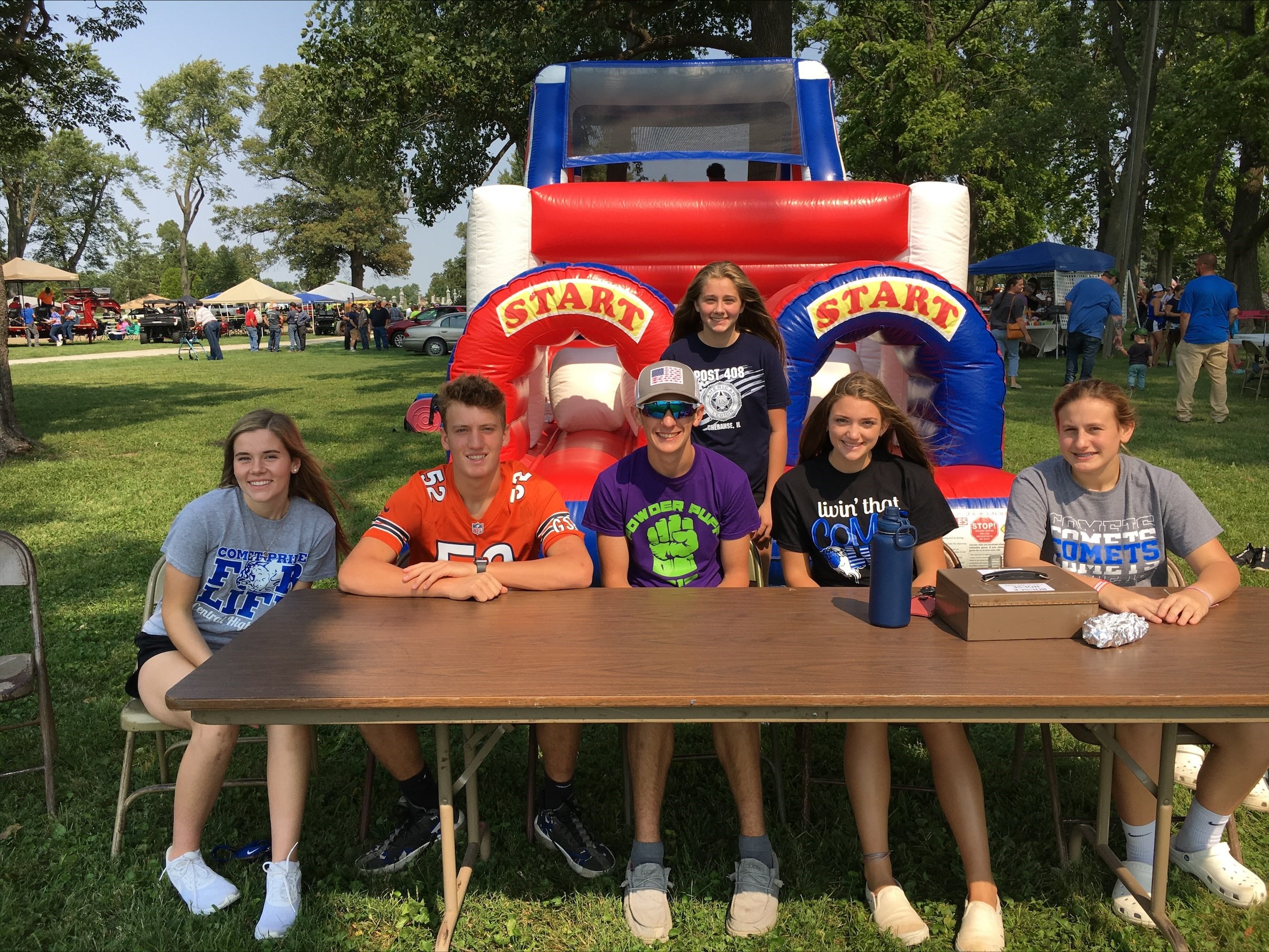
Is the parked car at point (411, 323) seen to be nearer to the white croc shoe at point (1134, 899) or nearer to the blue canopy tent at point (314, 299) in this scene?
the blue canopy tent at point (314, 299)

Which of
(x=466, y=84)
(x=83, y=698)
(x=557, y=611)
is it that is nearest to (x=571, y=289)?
(x=557, y=611)

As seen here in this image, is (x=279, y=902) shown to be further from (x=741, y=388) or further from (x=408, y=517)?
(x=741, y=388)

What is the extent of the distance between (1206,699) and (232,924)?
2453 mm

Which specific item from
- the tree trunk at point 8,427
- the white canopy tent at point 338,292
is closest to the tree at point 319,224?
the white canopy tent at point 338,292

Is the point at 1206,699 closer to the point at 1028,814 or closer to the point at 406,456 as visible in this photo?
the point at 1028,814

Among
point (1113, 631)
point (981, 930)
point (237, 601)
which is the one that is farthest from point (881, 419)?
point (237, 601)

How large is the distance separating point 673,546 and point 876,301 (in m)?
2.24

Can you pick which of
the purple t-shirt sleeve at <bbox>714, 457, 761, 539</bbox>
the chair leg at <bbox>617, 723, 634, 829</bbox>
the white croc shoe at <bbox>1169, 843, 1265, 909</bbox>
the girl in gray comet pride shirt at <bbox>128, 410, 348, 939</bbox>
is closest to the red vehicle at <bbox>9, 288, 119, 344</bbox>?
the girl in gray comet pride shirt at <bbox>128, 410, 348, 939</bbox>

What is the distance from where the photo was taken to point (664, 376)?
9.21 ft

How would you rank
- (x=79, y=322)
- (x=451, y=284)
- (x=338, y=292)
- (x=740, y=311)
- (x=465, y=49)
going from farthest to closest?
1. (x=451, y=284)
2. (x=338, y=292)
3. (x=79, y=322)
4. (x=465, y=49)
5. (x=740, y=311)

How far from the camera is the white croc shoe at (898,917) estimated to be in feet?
8.04

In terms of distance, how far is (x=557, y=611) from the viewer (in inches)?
99.1

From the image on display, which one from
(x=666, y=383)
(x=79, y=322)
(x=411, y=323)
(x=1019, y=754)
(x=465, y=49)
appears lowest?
(x=1019, y=754)

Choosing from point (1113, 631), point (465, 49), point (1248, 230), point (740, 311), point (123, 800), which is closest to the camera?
point (1113, 631)
